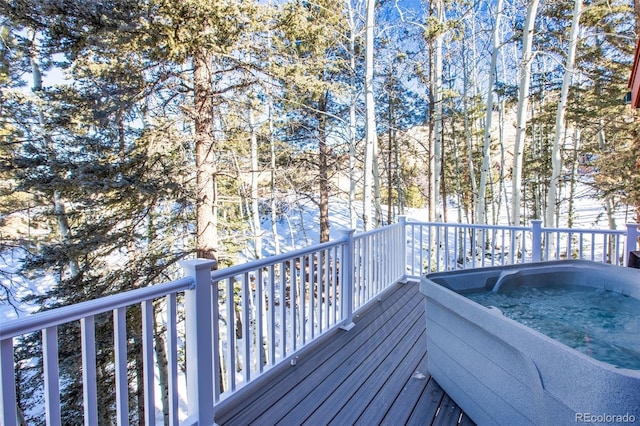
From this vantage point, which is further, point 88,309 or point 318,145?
point 318,145

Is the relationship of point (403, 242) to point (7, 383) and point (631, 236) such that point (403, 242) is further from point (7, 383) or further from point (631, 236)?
point (7, 383)

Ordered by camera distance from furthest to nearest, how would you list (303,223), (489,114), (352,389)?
(303,223) → (489,114) → (352,389)

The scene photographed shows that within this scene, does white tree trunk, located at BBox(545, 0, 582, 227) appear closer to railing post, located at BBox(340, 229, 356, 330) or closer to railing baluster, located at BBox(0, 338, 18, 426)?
railing post, located at BBox(340, 229, 356, 330)

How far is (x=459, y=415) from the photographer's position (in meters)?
2.05

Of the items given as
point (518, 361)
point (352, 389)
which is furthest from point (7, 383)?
point (518, 361)

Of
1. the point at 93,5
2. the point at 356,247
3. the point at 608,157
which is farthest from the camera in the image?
the point at 608,157

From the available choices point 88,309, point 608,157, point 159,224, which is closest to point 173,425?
point 88,309

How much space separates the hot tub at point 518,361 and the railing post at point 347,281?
0.94 meters

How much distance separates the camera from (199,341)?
5.99 feet

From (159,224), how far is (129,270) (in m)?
1.24

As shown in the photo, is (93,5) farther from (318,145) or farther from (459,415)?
(318,145)

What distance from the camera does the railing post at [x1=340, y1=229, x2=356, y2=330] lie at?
3328 mm

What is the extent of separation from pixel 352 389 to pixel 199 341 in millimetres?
1155

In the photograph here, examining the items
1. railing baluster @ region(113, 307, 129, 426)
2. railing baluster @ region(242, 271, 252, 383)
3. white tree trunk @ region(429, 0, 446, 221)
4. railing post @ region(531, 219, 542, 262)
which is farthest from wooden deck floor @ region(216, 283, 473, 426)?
white tree trunk @ region(429, 0, 446, 221)
